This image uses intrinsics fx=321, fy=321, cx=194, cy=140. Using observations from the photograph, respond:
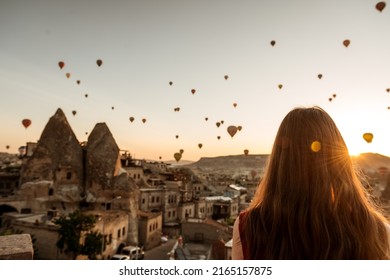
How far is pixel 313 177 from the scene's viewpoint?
1777 millimetres

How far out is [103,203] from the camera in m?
31.4

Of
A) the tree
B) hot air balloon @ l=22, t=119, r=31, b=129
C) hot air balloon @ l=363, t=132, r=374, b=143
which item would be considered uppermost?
hot air balloon @ l=22, t=119, r=31, b=129

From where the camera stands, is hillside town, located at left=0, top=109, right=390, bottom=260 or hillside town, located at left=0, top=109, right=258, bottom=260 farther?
hillside town, located at left=0, top=109, right=258, bottom=260

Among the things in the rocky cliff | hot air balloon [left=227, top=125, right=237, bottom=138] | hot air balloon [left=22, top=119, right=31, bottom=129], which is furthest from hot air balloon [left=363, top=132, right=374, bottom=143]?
the rocky cliff

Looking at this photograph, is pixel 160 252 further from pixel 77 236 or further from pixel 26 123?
pixel 26 123

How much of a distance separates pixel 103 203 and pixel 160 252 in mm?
8783

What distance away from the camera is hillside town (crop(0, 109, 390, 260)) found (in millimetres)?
20484

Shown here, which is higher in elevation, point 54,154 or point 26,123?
point 26,123

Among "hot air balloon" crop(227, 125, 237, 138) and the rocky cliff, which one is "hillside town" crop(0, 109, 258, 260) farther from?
"hot air balloon" crop(227, 125, 237, 138)

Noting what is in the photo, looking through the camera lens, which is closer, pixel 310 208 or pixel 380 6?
pixel 310 208

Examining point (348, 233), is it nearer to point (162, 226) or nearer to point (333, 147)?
point (333, 147)

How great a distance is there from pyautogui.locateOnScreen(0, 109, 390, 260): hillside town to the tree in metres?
0.13

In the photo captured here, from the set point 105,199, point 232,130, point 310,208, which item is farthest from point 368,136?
point 105,199
